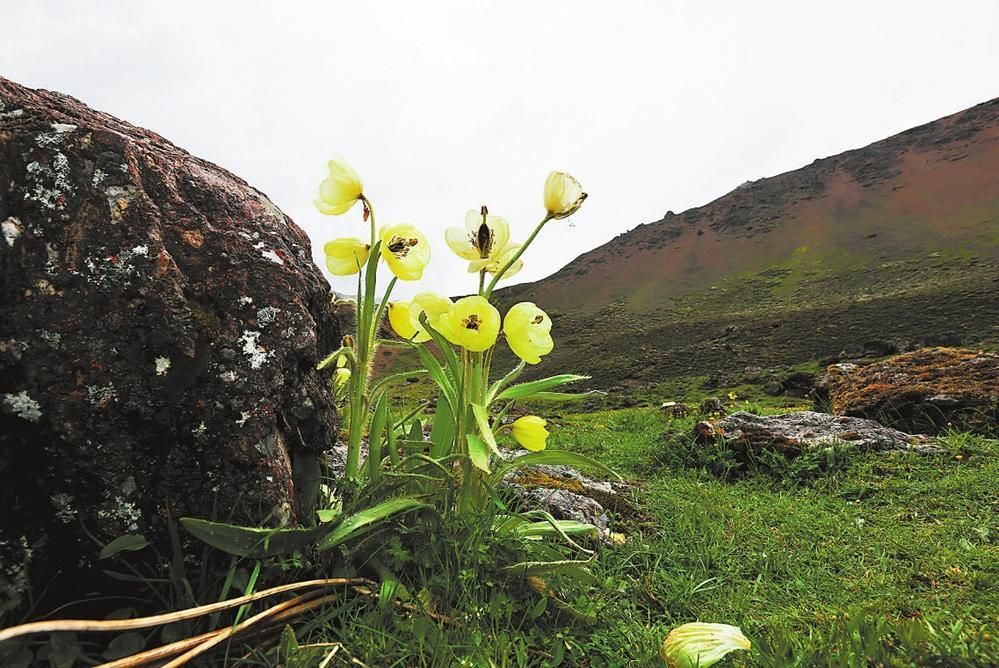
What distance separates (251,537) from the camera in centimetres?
187

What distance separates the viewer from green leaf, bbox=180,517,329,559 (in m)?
1.76

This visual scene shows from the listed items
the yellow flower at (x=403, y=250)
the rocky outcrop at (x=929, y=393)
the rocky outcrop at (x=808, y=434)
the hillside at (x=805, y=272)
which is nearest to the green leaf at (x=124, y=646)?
the yellow flower at (x=403, y=250)

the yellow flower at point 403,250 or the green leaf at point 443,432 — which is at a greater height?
the yellow flower at point 403,250

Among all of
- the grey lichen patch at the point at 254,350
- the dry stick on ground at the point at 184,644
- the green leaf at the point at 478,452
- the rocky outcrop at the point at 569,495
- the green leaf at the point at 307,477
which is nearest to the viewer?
the dry stick on ground at the point at 184,644

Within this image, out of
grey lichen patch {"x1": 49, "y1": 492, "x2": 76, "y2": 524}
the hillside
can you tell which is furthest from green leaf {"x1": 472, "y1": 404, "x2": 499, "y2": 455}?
the hillside

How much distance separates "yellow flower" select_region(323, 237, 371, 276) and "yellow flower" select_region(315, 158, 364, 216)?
0.14m

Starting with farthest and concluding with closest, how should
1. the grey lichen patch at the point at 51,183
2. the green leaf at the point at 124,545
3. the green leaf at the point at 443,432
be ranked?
the green leaf at the point at 443,432, the grey lichen patch at the point at 51,183, the green leaf at the point at 124,545

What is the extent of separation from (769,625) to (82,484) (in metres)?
2.48

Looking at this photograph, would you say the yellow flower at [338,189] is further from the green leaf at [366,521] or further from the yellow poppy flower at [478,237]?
the green leaf at [366,521]

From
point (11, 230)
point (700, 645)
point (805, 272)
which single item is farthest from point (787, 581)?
point (805, 272)

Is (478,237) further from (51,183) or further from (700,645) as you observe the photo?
(700,645)

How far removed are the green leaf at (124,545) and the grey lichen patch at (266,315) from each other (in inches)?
31.6

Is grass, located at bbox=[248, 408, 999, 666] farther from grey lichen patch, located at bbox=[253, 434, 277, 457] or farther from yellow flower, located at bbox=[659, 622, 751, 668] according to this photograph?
grey lichen patch, located at bbox=[253, 434, 277, 457]

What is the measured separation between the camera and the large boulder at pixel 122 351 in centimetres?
171
